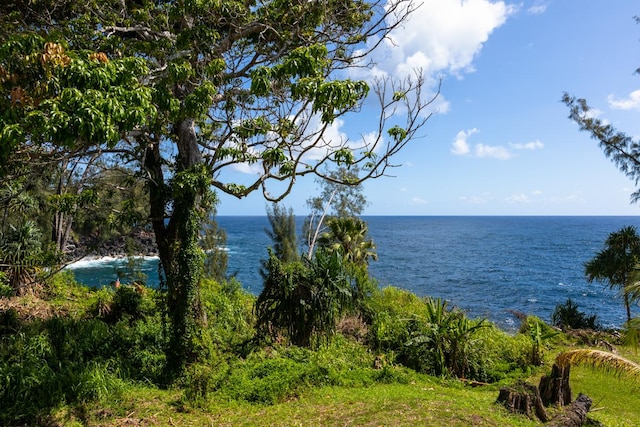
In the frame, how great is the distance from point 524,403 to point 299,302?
5.14 meters

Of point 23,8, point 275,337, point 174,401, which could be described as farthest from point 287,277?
point 23,8

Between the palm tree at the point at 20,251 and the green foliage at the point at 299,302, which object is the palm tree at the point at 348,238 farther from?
the palm tree at the point at 20,251

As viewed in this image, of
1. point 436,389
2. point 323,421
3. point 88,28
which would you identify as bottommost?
point 436,389

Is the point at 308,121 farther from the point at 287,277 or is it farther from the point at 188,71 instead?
the point at 287,277

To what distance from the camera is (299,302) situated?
9.65 meters

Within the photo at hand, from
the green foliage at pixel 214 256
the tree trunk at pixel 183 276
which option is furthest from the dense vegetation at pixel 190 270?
the green foliage at pixel 214 256

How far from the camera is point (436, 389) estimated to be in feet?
27.1

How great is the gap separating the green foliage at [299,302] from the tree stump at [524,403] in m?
4.29

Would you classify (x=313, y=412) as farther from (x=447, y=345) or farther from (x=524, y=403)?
(x=447, y=345)

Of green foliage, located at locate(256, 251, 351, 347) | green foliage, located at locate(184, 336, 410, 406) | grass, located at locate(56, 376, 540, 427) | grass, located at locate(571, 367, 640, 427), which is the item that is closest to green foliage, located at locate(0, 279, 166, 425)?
grass, located at locate(56, 376, 540, 427)

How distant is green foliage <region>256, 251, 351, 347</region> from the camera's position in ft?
31.8

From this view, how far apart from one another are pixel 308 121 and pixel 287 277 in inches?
152

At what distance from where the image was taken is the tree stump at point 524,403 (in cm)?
647

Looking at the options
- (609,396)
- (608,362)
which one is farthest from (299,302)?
(609,396)
